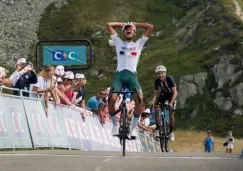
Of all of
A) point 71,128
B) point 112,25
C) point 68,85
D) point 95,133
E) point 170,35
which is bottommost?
point 95,133

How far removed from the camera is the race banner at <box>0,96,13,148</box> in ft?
64.4

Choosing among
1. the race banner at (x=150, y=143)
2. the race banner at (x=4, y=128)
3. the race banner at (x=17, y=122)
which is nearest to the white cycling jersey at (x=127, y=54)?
the race banner at (x=4, y=128)

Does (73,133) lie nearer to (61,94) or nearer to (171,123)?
(61,94)

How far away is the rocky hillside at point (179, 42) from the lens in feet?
300

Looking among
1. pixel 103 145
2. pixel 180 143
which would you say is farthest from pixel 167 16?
pixel 103 145

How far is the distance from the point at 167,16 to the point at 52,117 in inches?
4594

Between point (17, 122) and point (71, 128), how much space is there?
375cm

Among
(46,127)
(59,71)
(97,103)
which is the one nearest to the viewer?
(46,127)

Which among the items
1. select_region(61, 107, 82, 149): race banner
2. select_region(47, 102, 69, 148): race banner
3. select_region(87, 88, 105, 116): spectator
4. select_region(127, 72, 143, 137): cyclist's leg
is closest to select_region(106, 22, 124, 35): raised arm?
select_region(127, 72, 143, 137): cyclist's leg

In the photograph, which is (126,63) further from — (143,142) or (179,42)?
(179,42)

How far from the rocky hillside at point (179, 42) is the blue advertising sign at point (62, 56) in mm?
44814

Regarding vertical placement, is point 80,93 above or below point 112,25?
below

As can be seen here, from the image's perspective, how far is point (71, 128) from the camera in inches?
959

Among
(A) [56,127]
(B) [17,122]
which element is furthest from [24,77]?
(B) [17,122]
